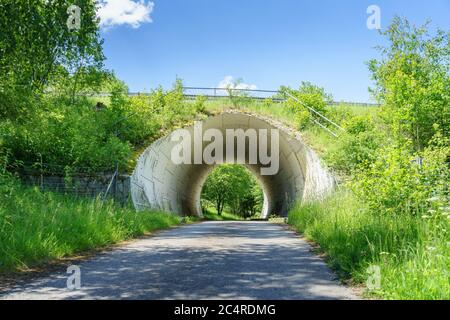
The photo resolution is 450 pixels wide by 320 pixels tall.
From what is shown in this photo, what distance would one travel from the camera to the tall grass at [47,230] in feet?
23.1

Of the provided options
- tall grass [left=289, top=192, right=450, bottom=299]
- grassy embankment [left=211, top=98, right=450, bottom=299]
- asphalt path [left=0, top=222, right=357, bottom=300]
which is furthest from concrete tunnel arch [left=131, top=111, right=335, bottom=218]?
asphalt path [left=0, top=222, right=357, bottom=300]

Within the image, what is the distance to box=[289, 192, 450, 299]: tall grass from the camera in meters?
4.46

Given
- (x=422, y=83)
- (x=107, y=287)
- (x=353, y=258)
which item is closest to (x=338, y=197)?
(x=353, y=258)

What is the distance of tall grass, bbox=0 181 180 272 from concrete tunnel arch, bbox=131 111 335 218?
6.18 m

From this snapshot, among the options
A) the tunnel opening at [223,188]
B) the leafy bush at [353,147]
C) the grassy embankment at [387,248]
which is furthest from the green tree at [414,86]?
the tunnel opening at [223,188]

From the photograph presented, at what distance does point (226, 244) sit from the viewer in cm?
1023

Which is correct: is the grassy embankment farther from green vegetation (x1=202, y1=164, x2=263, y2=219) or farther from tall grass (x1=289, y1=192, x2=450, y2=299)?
green vegetation (x1=202, y1=164, x2=263, y2=219)

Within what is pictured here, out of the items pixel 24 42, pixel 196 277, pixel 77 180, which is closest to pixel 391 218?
A: pixel 196 277

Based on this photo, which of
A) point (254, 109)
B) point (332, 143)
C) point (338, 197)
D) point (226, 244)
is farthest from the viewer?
point (254, 109)

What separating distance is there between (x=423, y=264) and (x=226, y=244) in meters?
5.75

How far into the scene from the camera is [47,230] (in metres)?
8.26

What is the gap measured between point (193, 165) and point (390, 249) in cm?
2594
